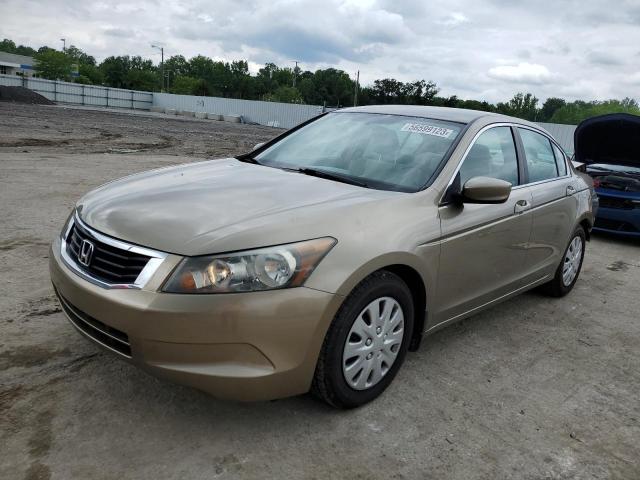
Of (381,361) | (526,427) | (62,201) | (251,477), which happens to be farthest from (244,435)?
(62,201)

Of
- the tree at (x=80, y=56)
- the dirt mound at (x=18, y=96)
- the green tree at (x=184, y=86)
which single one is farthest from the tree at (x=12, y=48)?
the dirt mound at (x=18, y=96)

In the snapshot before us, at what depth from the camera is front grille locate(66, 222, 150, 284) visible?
2.43 metres

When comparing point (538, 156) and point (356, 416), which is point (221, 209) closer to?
point (356, 416)

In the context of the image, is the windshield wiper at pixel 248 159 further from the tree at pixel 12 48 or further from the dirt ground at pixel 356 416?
the tree at pixel 12 48

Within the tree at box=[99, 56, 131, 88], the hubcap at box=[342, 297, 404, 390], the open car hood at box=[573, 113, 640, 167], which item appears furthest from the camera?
the tree at box=[99, 56, 131, 88]

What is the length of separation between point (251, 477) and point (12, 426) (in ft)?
3.69

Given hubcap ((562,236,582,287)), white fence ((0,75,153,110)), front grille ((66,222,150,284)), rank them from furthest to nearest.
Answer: white fence ((0,75,153,110)), hubcap ((562,236,582,287)), front grille ((66,222,150,284))

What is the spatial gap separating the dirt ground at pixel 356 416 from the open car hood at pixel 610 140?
14.5 ft

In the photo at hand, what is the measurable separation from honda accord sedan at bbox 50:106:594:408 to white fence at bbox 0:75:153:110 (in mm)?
59167

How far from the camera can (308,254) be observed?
249 centimetres

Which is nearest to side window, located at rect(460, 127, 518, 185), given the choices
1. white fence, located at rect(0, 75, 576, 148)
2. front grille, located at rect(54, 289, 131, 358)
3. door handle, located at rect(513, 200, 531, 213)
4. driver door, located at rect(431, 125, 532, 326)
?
driver door, located at rect(431, 125, 532, 326)

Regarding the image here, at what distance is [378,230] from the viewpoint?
9.12 feet

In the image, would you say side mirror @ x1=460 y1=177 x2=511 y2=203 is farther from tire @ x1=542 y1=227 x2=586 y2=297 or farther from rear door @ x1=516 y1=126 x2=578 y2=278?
tire @ x1=542 y1=227 x2=586 y2=297

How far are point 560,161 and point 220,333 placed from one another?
12.3ft
